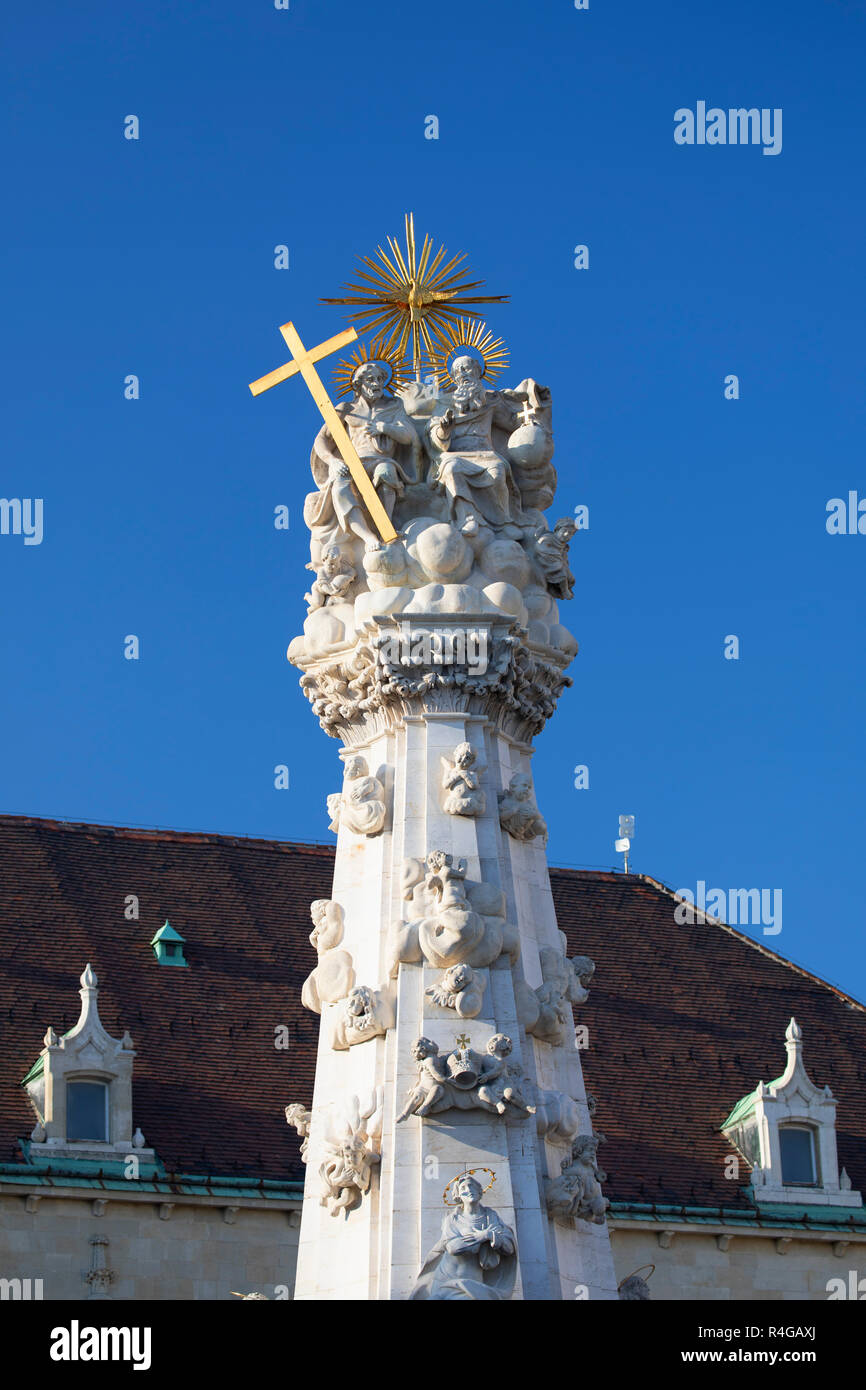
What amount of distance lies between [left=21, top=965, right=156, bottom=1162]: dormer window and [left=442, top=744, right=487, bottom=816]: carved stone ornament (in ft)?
56.1

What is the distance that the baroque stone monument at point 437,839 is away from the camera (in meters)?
21.2

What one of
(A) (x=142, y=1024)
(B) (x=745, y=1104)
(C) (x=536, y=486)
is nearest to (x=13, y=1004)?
(A) (x=142, y=1024)

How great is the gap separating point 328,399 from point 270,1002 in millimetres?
19575

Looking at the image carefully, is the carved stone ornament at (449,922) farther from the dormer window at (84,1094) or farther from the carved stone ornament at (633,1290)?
the dormer window at (84,1094)

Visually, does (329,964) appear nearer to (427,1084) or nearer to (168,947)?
(427,1084)

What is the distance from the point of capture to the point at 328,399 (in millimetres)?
23984

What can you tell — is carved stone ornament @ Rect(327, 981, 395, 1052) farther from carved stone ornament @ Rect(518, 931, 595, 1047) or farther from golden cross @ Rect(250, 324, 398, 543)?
golden cross @ Rect(250, 324, 398, 543)

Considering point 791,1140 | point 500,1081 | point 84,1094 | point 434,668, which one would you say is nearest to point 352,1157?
point 500,1081

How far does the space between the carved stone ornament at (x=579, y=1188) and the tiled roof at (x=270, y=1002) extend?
16.9 metres

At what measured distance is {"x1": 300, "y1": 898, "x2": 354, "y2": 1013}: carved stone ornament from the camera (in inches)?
888

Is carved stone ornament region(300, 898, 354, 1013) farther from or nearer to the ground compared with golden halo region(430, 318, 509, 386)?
nearer to the ground

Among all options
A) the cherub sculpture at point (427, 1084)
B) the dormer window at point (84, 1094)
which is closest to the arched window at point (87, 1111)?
the dormer window at point (84, 1094)

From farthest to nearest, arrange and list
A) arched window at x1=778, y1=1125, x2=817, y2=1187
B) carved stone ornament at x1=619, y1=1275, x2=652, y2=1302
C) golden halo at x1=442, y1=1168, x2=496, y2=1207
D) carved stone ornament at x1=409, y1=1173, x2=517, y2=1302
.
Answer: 1. arched window at x1=778, y1=1125, x2=817, y2=1187
2. carved stone ornament at x1=619, y1=1275, x2=652, y2=1302
3. golden halo at x1=442, y1=1168, x2=496, y2=1207
4. carved stone ornament at x1=409, y1=1173, x2=517, y2=1302

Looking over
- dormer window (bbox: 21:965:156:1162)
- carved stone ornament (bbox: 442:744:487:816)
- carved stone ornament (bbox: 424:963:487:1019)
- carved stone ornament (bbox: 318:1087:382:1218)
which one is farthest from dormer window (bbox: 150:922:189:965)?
carved stone ornament (bbox: 424:963:487:1019)
